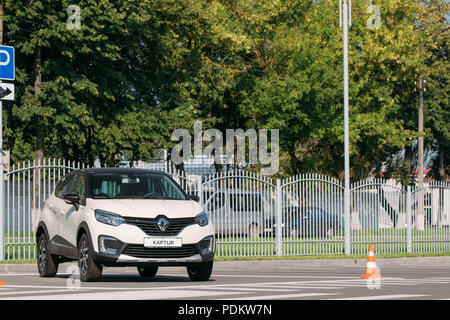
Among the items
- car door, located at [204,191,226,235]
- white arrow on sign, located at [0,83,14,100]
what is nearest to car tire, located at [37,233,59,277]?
white arrow on sign, located at [0,83,14,100]

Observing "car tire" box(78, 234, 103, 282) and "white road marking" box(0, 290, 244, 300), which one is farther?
"car tire" box(78, 234, 103, 282)

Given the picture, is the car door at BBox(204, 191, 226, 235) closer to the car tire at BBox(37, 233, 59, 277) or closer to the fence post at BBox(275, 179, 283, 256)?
the fence post at BBox(275, 179, 283, 256)

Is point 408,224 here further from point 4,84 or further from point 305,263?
point 4,84

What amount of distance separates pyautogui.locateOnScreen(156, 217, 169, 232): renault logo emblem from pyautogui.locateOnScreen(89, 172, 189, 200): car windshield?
95 centimetres

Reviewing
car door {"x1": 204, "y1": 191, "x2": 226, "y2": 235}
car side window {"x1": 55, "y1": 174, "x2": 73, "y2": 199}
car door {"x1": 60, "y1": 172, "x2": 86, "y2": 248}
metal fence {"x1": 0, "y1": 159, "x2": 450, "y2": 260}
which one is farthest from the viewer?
car door {"x1": 204, "y1": 191, "x2": 226, "y2": 235}

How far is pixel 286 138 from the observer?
45.0m

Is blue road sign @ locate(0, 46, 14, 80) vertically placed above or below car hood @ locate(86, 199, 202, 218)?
above

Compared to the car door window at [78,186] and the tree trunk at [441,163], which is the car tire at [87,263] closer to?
the car door window at [78,186]

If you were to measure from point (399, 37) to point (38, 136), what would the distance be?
19.6m

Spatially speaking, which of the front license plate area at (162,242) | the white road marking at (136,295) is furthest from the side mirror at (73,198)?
the white road marking at (136,295)

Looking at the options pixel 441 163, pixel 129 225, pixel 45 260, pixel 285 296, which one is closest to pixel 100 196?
pixel 129 225

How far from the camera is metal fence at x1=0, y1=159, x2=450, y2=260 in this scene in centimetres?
2128
